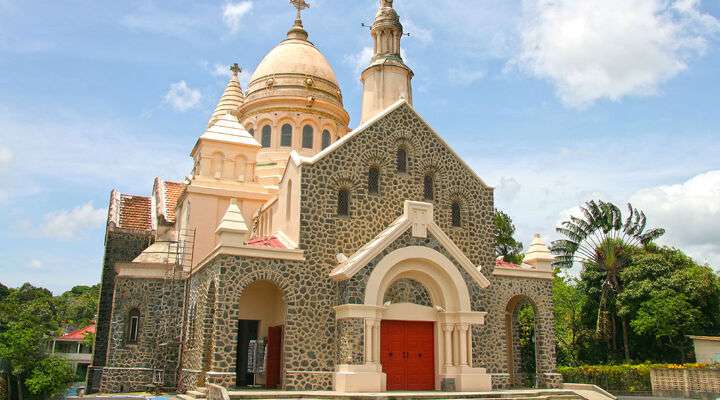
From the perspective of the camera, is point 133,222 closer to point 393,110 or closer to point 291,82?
point 291,82

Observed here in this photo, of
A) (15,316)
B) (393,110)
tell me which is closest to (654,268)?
(393,110)

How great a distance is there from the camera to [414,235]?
70.9 feet

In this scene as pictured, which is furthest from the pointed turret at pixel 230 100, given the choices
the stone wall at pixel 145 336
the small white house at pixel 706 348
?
the small white house at pixel 706 348

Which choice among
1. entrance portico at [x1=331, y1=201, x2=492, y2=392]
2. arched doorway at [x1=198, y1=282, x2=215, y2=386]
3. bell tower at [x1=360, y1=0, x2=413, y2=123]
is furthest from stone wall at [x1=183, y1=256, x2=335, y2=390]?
bell tower at [x1=360, y1=0, x2=413, y2=123]

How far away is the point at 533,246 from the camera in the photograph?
26.1m

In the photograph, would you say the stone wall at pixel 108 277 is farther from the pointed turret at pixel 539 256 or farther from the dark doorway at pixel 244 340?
the pointed turret at pixel 539 256

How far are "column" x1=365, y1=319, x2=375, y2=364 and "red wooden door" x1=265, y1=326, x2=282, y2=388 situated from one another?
12.7 ft

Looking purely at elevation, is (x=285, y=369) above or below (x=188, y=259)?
below

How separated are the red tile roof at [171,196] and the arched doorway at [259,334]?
9696 millimetres

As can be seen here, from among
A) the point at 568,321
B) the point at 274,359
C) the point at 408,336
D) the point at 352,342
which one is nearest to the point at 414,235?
the point at 408,336

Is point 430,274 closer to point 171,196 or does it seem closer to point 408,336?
point 408,336

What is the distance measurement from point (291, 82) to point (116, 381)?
18018 mm

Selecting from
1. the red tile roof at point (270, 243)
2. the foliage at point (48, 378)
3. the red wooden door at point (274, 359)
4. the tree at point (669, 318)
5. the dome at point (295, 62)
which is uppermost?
the dome at point (295, 62)

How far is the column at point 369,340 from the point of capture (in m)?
20.0
